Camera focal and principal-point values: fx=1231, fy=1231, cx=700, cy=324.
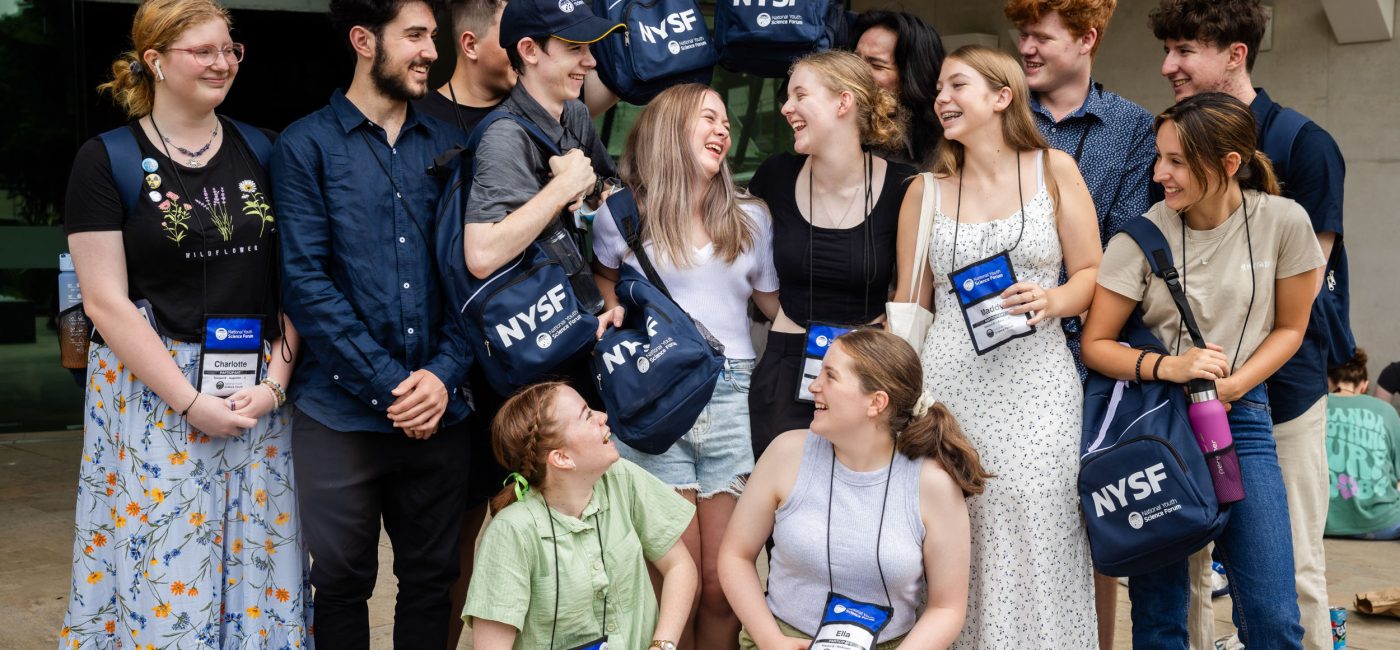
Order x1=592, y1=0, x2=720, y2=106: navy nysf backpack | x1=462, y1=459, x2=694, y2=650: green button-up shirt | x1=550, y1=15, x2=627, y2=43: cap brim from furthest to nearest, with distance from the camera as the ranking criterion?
x1=592, y1=0, x2=720, y2=106: navy nysf backpack, x1=550, y1=15, x2=627, y2=43: cap brim, x1=462, y1=459, x2=694, y2=650: green button-up shirt

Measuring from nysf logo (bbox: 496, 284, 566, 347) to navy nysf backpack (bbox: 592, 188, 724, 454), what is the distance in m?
0.19

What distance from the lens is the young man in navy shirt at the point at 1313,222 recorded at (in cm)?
319

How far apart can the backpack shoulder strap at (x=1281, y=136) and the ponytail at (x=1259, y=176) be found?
0.21 m

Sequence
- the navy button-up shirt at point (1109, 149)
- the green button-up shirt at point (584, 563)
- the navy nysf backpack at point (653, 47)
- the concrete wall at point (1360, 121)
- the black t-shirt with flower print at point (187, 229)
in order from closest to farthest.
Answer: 1. the green button-up shirt at point (584, 563)
2. the black t-shirt with flower print at point (187, 229)
3. the navy button-up shirt at point (1109, 149)
4. the navy nysf backpack at point (653, 47)
5. the concrete wall at point (1360, 121)

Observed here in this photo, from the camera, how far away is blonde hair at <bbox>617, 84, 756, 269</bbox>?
321cm

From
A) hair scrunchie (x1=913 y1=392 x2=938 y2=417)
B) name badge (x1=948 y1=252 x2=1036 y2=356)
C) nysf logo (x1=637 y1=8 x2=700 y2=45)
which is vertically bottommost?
hair scrunchie (x1=913 y1=392 x2=938 y2=417)

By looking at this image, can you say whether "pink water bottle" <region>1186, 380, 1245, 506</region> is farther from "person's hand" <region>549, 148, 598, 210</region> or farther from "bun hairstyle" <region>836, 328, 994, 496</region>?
"person's hand" <region>549, 148, 598, 210</region>

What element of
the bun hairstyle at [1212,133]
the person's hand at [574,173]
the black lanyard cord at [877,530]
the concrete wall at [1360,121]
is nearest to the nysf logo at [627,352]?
the person's hand at [574,173]

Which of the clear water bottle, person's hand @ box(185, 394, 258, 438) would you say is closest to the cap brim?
person's hand @ box(185, 394, 258, 438)

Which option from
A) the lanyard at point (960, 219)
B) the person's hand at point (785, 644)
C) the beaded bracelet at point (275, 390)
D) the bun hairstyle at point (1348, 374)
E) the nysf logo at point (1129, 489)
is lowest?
the person's hand at point (785, 644)

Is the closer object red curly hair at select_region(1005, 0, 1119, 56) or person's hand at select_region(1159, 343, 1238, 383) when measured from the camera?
person's hand at select_region(1159, 343, 1238, 383)

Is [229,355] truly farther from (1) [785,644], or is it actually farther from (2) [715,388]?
(1) [785,644]

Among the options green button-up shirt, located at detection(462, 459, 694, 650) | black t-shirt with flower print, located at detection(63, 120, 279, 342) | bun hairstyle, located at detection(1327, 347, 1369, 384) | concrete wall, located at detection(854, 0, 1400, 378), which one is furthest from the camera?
concrete wall, located at detection(854, 0, 1400, 378)

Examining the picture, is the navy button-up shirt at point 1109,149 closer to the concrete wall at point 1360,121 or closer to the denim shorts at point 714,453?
the denim shorts at point 714,453
